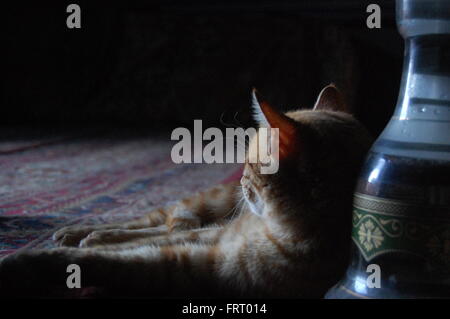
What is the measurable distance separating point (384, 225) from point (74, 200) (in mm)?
1260

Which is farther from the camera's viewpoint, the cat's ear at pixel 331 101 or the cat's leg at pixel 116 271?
the cat's ear at pixel 331 101

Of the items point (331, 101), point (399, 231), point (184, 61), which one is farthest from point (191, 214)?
point (184, 61)

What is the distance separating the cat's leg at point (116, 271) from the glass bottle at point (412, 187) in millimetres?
255

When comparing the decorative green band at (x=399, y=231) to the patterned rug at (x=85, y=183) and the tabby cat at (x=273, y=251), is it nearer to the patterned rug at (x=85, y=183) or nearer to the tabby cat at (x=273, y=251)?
the tabby cat at (x=273, y=251)

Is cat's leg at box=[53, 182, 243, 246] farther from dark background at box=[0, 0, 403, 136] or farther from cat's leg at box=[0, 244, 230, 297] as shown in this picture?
dark background at box=[0, 0, 403, 136]

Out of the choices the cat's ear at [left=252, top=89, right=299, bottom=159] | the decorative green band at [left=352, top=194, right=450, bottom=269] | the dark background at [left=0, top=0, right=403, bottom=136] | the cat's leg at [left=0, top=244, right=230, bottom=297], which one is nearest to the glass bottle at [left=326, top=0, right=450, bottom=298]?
the decorative green band at [left=352, top=194, right=450, bottom=269]

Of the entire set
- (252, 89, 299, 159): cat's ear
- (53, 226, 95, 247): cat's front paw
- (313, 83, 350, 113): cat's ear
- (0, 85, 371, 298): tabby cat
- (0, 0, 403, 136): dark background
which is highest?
(0, 0, 403, 136): dark background

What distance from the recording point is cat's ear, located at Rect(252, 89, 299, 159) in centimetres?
86

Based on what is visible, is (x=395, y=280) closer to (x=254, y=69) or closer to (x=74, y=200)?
(x=74, y=200)

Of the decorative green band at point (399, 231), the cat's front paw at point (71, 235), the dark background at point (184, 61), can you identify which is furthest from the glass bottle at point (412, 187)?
the dark background at point (184, 61)

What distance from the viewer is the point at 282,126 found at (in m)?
0.89

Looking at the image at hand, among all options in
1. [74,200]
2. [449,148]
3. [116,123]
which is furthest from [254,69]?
[449,148]

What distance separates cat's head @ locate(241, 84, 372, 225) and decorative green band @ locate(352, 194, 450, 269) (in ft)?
0.28

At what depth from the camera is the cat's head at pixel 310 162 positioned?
855mm
